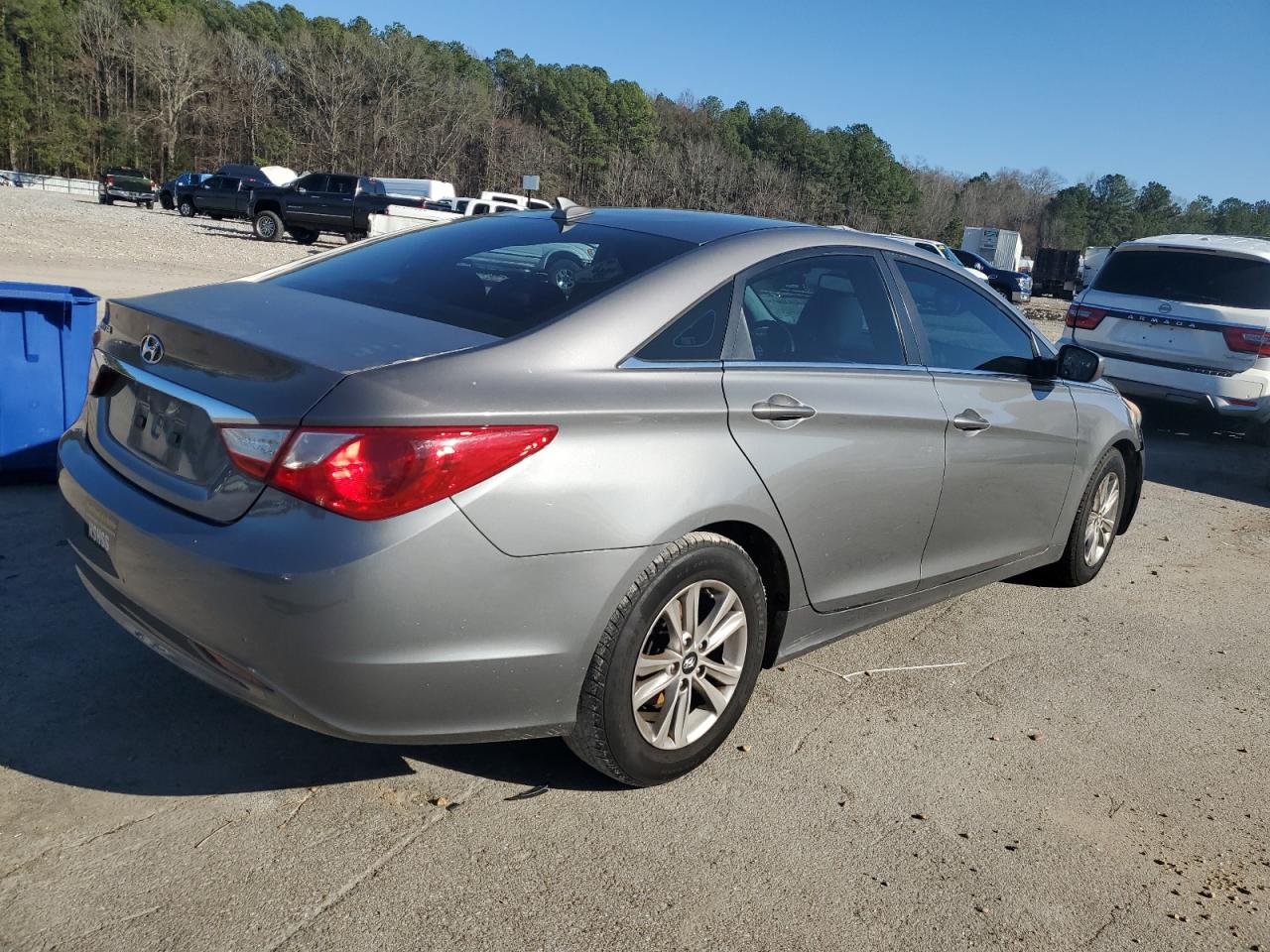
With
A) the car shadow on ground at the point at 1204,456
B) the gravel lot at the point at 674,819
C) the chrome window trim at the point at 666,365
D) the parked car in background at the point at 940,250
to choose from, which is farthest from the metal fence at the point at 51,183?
the chrome window trim at the point at 666,365

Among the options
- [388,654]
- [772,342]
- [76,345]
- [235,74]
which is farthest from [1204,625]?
[235,74]

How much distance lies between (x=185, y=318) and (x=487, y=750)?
5.14ft

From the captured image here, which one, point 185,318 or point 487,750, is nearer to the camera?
point 185,318

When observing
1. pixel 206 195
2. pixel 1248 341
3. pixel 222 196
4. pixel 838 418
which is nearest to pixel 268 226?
pixel 222 196

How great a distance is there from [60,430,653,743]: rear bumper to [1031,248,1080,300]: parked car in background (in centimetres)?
5015

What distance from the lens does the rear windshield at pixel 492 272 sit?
121 inches

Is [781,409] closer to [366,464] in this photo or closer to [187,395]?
[366,464]

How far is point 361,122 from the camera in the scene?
78.2 m

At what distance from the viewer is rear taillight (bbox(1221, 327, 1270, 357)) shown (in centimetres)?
905

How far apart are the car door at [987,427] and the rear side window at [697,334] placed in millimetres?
1097

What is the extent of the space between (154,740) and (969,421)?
303 centimetres

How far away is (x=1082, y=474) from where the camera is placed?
16.6ft

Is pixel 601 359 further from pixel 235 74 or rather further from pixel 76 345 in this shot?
pixel 235 74

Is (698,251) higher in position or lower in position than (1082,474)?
higher
